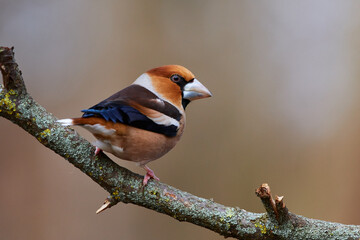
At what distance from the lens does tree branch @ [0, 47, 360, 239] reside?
4.80 ft

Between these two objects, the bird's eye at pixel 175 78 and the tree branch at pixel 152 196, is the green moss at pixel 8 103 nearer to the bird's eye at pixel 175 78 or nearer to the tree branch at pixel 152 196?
the tree branch at pixel 152 196

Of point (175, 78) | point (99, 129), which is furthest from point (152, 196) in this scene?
point (175, 78)

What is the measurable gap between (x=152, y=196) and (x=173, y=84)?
52 cm

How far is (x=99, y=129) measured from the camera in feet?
4.58

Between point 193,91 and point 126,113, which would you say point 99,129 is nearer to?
point 126,113

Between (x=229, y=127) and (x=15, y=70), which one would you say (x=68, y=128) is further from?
(x=229, y=127)

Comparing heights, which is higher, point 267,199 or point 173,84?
point 173,84

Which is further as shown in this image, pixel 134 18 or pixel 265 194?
pixel 134 18

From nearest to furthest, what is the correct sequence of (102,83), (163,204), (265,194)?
(265,194) → (163,204) → (102,83)

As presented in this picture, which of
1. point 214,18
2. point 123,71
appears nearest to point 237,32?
point 214,18

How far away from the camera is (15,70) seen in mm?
1396

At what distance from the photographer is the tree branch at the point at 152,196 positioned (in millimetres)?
1464

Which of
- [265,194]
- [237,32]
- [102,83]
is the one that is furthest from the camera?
[237,32]

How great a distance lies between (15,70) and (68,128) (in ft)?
0.94
